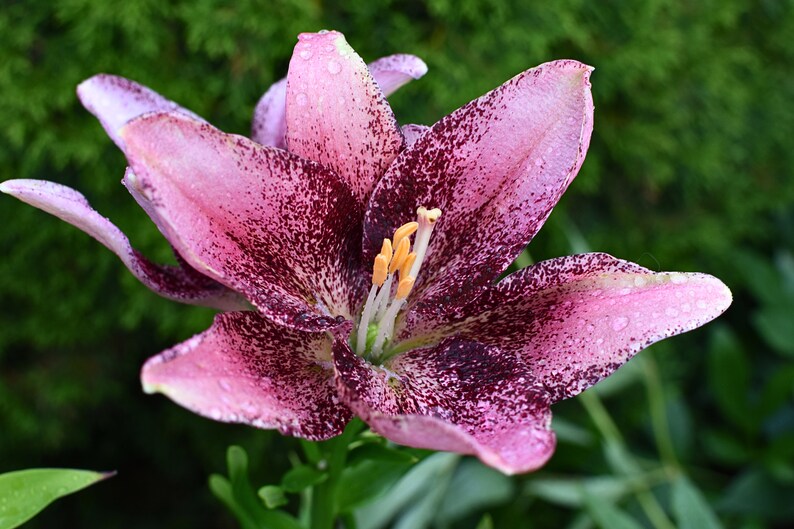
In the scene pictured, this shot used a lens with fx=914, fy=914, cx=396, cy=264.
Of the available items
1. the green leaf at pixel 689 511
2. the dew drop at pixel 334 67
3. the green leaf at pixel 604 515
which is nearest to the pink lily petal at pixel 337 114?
the dew drop at pixel 334 67

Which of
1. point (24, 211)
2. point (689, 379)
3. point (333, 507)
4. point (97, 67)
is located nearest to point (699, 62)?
point (689, 379)

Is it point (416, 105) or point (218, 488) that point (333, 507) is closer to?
point (218, 488)

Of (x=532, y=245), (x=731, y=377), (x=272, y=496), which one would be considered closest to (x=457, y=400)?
(x=272, y=496)

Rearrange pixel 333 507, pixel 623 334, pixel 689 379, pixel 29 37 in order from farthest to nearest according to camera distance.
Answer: pixel 689 379 < pixel 29 37 < pixel 333 507 < pixel 623 334

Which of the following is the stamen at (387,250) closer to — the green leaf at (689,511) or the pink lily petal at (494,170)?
the pink lily petal at (494,170)

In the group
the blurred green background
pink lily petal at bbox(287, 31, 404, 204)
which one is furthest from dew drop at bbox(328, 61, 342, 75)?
the blurred green background

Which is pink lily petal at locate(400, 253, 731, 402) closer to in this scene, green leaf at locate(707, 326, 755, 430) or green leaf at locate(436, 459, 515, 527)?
green leaf at locate(436, 459, 515, 527)
